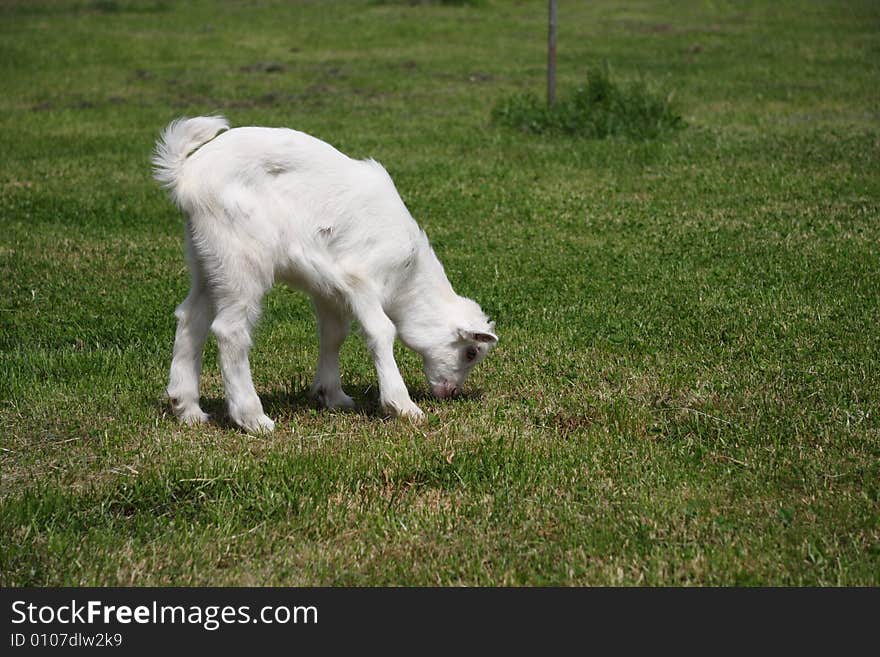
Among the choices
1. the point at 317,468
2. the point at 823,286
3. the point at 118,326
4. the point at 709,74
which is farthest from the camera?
Answer: the point at 709,74

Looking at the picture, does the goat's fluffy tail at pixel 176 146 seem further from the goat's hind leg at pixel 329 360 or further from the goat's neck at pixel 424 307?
the goat's neck at pixel 424 307

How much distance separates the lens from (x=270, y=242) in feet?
18.2

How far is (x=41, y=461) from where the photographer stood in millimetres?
5371

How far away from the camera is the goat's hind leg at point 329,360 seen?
627 centimetres

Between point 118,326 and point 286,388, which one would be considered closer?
point 286,388

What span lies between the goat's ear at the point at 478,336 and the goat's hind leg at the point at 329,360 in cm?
64

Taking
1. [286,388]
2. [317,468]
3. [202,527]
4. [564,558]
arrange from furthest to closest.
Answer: [286,388] < [317,468] < [202,527] < [564,558]

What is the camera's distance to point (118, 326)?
7.66 meters

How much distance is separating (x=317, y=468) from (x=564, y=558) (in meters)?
1.36

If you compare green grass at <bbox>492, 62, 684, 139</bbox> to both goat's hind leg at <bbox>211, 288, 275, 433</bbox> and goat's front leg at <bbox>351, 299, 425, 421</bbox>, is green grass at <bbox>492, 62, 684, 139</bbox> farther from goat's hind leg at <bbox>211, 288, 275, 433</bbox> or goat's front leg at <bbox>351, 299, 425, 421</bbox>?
goat's hind leg at <bbox>211, 288, 275, 433</bbox>

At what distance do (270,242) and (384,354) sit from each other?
0.84m

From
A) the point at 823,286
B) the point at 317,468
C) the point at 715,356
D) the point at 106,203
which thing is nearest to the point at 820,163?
the point at 823,286

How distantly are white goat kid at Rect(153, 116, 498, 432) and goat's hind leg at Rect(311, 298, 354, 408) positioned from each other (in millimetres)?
35
